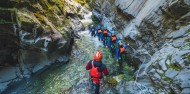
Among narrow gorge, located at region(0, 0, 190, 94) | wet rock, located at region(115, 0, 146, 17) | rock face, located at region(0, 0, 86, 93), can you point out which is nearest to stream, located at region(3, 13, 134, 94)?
narrow gorge, located at region(0, 0, 190, 94)

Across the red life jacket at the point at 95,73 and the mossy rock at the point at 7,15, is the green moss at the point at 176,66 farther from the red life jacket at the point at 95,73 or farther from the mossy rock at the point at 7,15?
the mossy rock at the point at 7,15

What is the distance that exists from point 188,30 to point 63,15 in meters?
22.6

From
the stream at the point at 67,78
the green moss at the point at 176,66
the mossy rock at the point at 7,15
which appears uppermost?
the mossy rock at the point at 7,15

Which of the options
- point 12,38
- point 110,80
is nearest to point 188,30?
point 110,80

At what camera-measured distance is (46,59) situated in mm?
23125

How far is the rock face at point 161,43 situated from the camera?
10.2 m

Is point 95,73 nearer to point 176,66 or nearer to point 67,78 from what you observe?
point 176,66

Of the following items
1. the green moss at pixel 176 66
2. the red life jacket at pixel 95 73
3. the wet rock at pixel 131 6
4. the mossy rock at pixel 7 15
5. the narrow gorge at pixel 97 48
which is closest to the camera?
the green moss at pixel 176 66

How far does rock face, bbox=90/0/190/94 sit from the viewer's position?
400 inches

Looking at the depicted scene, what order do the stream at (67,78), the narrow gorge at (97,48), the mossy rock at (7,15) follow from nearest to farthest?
the narrow gorge at (97,48)
the stream at (67,78)
the mossy rock at (7,15)

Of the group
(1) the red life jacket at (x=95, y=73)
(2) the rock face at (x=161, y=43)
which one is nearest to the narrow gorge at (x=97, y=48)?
(2) the rock face at (x=161, y=43)

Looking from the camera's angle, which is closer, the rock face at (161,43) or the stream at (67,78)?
the rock face at (161,43)

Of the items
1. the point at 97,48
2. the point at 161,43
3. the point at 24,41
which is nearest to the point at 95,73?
the point at 161,43

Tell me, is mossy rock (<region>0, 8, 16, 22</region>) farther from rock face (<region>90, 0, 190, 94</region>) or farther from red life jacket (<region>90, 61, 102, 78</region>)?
red life jacket (<region>90, 61, 102, 78</region>)
